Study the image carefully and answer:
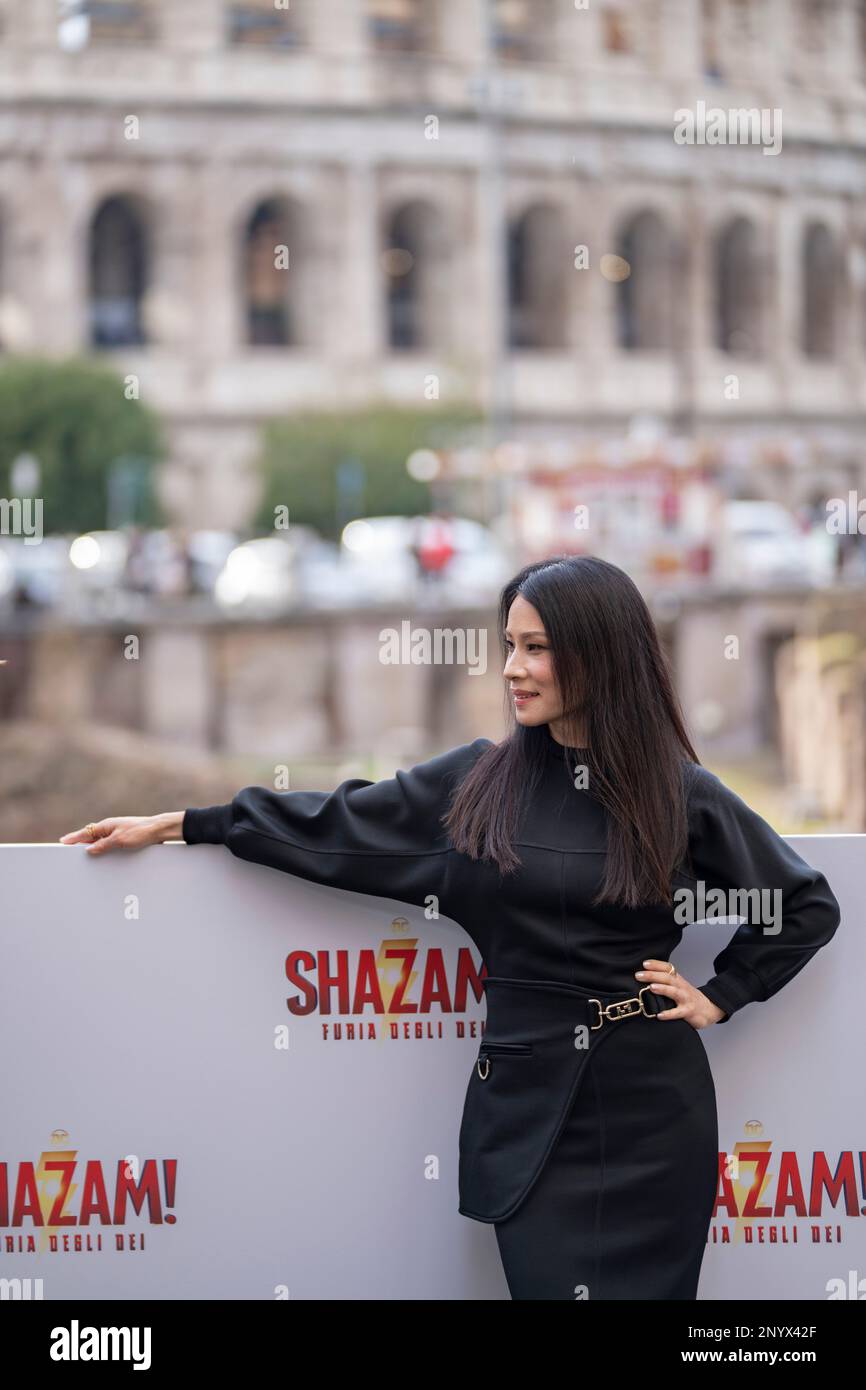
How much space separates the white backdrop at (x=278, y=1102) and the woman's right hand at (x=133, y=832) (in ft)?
0.34

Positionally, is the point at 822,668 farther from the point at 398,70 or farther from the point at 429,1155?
the point at 398,70

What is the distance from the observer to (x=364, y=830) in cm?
359

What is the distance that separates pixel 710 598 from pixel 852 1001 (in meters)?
24.9

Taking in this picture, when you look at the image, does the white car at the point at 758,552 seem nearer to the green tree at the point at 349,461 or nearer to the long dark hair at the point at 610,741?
the green tree at the point at 349,461

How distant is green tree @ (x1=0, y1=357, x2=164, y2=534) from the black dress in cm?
3681

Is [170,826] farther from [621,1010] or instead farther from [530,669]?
[621,1010]

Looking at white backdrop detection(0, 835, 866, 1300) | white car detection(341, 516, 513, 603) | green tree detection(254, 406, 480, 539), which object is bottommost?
white backdrop detection(0, 835, 866, 1300)

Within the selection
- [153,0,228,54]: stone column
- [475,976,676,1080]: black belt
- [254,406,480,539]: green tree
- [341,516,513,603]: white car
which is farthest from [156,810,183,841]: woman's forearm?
[153,0,228,54]: stone column

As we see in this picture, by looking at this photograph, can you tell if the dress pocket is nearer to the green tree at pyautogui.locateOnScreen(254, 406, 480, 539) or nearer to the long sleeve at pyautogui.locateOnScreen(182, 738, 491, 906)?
the long sleeve at pyautogui.locateOnScreen(182, 738, 491, 906)

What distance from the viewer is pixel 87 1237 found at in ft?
12.7

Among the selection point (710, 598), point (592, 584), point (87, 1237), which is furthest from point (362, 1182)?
point (710, 598)

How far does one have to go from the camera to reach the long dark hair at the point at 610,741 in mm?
3334

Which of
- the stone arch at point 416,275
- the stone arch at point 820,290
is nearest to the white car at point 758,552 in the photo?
the stone arch at point 416,275

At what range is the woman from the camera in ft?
10.9
